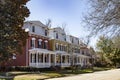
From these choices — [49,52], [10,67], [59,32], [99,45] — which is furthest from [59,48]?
[99,45]

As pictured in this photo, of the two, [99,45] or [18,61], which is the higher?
[99,45]

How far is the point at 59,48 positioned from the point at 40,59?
10.5 metres

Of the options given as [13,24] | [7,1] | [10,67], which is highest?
[7,1]

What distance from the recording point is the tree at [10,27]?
23.7 metres

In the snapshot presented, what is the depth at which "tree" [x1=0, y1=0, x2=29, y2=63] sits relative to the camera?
77.7ft

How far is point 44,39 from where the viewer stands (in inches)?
2405

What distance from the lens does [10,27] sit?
79.5 ft

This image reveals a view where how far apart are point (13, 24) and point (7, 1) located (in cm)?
197

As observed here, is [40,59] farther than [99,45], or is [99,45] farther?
[99,45]

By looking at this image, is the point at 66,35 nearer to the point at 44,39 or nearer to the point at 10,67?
the point at 44,39

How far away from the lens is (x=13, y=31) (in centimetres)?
2459

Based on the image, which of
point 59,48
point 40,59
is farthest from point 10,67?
point 59,48

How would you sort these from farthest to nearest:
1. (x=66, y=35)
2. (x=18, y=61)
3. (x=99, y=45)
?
(x=99, y=45), (x=66, y=35), (x=18, y=61)

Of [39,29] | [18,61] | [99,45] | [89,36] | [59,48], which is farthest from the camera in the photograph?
[99,45]
